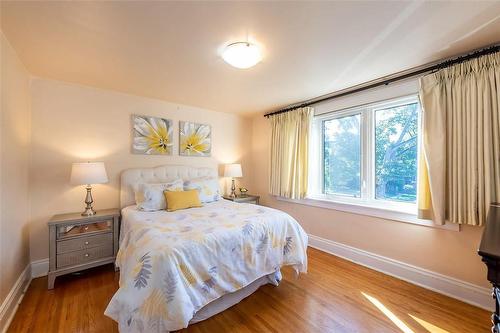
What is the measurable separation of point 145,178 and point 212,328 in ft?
7.20

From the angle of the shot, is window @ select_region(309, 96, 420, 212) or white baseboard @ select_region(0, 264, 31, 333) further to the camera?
window @ select_region(309, 96, 420, 212)

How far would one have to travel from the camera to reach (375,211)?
8.80 feet

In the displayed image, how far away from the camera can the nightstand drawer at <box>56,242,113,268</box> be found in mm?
2268

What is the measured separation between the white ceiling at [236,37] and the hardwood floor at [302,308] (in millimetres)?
2333

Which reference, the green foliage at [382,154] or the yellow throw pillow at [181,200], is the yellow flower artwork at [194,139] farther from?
the green foliage at [382,154]

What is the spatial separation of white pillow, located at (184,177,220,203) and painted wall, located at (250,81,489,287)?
4.51 feet

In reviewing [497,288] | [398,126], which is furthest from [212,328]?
[398,126]

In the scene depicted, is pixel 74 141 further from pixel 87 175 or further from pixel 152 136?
pixel 152 136

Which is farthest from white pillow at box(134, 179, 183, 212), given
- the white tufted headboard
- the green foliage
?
the green foliage

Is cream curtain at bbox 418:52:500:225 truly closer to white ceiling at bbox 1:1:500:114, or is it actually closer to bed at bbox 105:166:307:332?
white ceiling at bbox 1:1:500:114

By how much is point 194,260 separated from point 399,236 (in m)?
2.34

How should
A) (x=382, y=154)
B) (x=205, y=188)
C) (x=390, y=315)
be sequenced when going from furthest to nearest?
(x=205, y=188) → (x=382, y=154) → (x=390, y=315)

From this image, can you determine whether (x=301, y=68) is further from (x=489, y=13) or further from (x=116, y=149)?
(x=116, y=149)

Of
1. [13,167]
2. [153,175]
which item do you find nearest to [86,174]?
[13,167]
